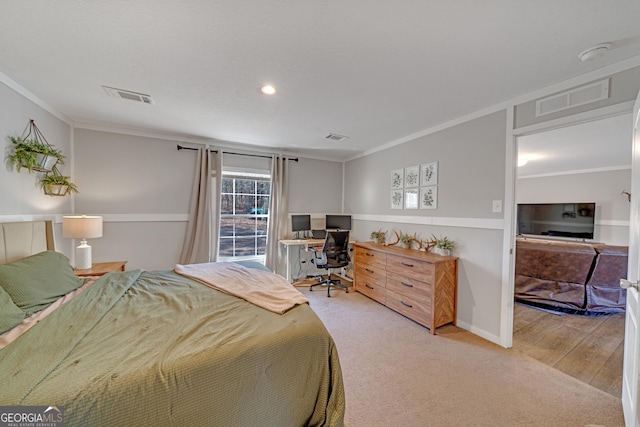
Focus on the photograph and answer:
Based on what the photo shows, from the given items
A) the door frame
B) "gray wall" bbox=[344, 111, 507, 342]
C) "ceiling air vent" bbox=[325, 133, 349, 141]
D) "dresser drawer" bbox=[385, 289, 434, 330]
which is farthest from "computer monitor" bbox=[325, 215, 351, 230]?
the door frame

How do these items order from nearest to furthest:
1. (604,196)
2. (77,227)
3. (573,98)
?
(573,98)
(77,227)
(604,196)

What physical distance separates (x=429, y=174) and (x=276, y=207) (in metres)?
2.54

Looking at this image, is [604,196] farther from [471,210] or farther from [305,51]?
[305,51]

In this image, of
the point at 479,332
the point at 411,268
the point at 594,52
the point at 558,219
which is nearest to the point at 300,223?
the point at 411,268

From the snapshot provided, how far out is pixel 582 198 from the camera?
5348 mm

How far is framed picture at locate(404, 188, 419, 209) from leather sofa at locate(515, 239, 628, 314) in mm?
1707

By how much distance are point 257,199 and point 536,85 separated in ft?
13.1

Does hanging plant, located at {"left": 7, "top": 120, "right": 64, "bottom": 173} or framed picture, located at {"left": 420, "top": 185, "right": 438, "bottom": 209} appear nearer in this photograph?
hanging plant, located at {"left": 7, "top": 120, "right": 64, "bottom": 173}

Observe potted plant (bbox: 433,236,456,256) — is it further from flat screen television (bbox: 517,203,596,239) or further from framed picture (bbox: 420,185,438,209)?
flat screen television (bbox: 517,203,596,239)

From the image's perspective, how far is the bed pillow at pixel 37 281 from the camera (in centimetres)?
159

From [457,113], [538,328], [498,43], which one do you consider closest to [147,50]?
[498,43]

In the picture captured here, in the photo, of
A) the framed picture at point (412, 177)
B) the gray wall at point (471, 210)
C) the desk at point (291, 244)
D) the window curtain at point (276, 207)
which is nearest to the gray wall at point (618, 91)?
the gray wall at point (471, 210)

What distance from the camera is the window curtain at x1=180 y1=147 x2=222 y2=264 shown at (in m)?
3.85

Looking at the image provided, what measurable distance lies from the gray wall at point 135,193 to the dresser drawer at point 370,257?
2716mm
